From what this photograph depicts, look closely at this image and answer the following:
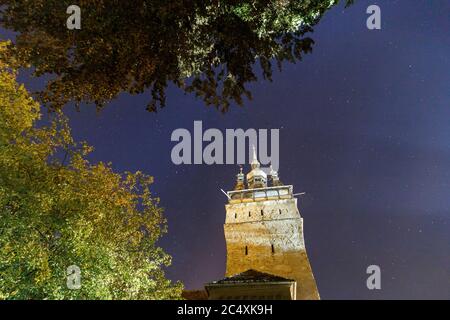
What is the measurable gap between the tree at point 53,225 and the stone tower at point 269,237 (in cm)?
3123

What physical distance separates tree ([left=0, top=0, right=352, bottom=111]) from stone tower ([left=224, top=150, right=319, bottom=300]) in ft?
133

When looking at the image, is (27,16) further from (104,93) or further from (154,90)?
(154,90)

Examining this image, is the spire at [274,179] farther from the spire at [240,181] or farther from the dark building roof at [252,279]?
the dark building roof at [252,279]

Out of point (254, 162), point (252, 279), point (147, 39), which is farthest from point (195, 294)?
point (147, 39)

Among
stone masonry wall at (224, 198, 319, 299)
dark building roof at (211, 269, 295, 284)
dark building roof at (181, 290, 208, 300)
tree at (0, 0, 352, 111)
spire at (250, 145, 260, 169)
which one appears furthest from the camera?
spire at (250, 145, 260, 169)

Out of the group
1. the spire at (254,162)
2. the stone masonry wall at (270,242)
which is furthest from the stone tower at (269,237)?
the spire at (254,162)

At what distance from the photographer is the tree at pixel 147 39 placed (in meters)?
10.8

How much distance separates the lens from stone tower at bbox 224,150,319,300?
49.8 meters

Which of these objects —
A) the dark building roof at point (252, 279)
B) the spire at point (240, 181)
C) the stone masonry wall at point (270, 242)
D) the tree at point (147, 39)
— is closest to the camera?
the tree at point (147, 39)

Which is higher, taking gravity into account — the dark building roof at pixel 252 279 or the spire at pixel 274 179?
the spire at pixel 274 179

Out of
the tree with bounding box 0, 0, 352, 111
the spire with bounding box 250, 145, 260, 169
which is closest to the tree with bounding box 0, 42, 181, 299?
the tree with bounding box 0, 0, 352, 111

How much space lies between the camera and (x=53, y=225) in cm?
1636

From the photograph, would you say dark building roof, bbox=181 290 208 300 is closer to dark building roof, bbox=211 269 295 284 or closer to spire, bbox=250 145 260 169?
dark building roof, bbox=211 269 295 284
